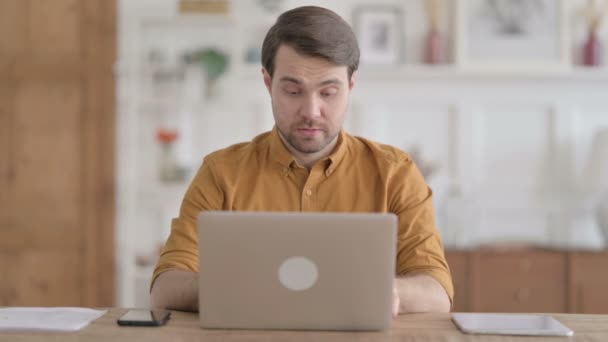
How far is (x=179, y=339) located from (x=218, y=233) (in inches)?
7.6

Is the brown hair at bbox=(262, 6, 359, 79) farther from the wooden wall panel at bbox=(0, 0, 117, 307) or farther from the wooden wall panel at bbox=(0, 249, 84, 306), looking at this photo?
the wooden wall panel at bbox=(0, 249, 84, 306)

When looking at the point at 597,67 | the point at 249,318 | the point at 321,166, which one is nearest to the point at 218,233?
the point at 249,318

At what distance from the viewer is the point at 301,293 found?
1343 mm

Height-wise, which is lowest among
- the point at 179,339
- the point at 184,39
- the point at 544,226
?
the point at 544,226

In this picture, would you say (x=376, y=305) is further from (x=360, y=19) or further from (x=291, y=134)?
(x=360, y=19)

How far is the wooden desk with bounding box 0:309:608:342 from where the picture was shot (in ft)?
4.35

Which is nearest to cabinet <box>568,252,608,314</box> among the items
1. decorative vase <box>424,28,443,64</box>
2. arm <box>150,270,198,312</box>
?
decorative vase <box>424,28,443,64</box>

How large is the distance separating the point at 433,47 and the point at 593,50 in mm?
862

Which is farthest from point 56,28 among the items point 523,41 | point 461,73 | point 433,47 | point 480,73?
point 523,41

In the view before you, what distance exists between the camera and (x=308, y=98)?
6.07 ft

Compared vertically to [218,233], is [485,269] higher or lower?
lower

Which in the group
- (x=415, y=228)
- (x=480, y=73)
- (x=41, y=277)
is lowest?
(x=41, y=277)

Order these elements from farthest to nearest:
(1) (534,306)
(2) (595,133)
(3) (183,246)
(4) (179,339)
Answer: (2) (595,133), (1) (534,306), (3) (183,246), (4) (179,339)

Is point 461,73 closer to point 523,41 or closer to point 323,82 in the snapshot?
point 523,41
